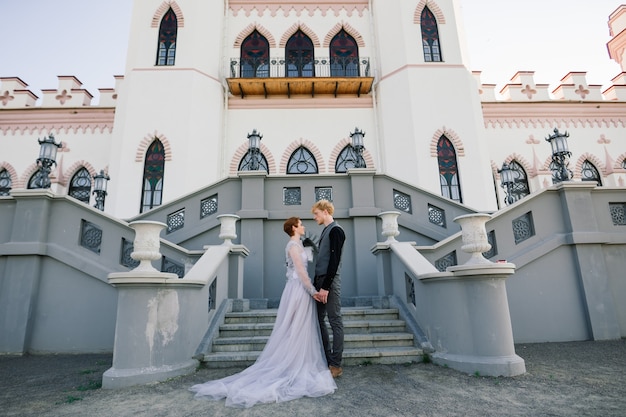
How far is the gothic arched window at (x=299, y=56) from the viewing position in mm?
15221

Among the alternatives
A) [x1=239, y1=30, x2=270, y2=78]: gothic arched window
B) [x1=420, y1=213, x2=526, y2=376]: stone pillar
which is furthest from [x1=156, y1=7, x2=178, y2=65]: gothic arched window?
[x1=420, y1=213, x2=526, y2=376]: stone pillar

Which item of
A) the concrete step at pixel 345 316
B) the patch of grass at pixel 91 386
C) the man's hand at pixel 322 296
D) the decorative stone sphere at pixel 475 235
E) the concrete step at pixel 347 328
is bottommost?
the patch of grass at pixel 91 386

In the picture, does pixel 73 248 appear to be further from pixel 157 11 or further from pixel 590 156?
pixel 590 156

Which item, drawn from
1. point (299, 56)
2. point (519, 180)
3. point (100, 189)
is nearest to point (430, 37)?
point (299, 56)

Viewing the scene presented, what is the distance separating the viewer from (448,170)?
13.4m

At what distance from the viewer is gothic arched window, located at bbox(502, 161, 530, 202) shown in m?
15.4

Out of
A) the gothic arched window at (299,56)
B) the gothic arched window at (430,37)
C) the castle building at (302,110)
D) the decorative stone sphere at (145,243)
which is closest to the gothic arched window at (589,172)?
the castle building at (302,110)

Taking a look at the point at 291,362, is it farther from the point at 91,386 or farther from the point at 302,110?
the point at 302,110

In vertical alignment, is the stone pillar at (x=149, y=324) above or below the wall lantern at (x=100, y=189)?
below

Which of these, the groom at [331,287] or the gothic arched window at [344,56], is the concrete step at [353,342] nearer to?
the groom at [331,287]

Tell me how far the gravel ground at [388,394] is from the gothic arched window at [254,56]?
12.7 meters

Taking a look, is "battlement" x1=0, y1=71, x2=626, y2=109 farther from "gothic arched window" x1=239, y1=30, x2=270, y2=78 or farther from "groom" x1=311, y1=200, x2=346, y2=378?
"groom" x1=311, y1=200, x2=346, y2=378

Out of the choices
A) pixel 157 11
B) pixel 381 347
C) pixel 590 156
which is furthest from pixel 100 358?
pixel 590 156

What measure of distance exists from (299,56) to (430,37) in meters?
5.52
